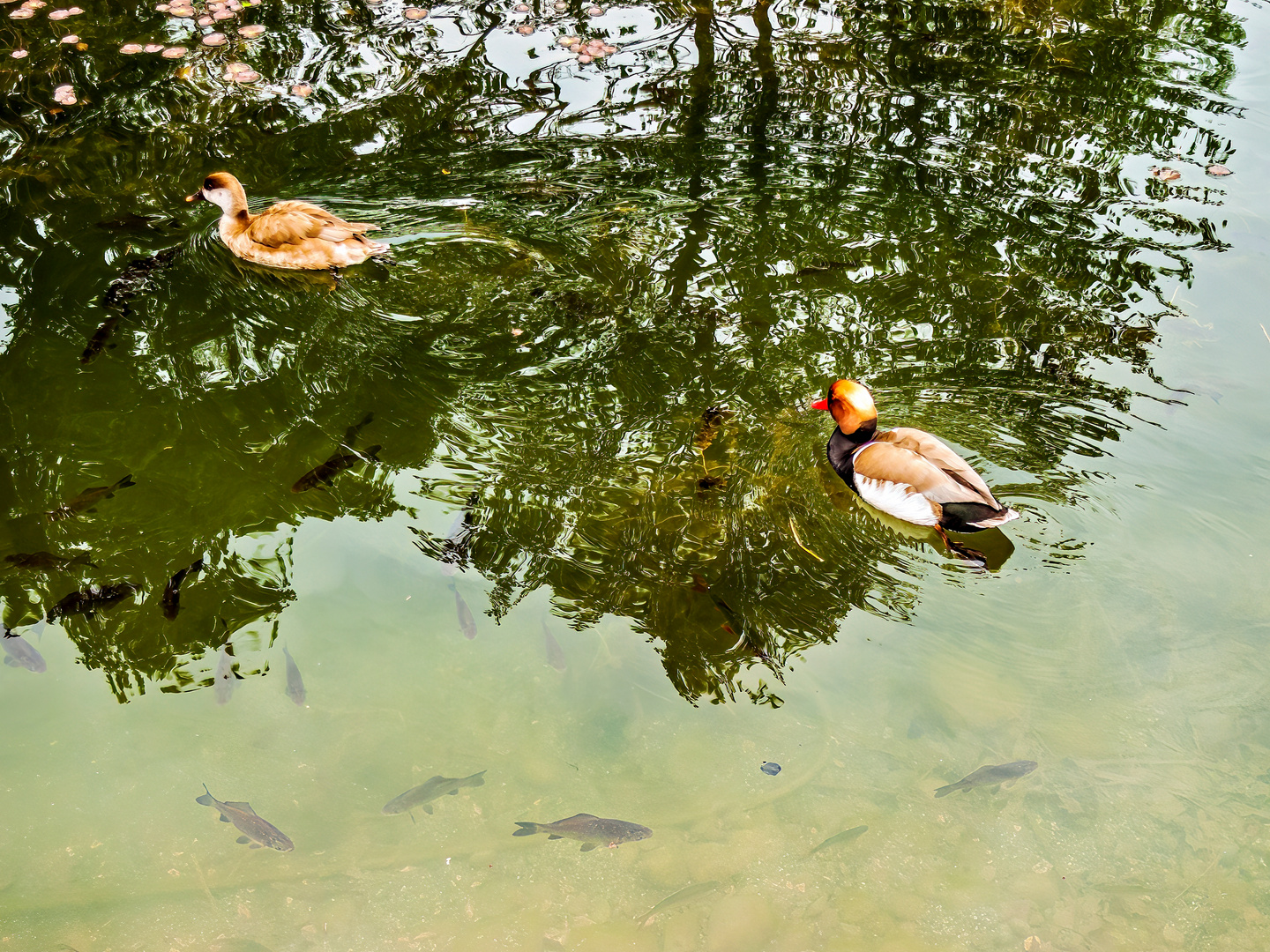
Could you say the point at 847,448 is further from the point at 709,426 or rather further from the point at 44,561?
the point at 44,561

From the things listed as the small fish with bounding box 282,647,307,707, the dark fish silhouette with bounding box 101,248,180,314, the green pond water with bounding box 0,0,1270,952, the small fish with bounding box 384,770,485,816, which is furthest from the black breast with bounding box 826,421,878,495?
the dark fish silhouette with bounding box 101,248,180,314

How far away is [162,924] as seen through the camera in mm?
3365

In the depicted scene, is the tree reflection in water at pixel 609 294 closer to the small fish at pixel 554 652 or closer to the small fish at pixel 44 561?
the small fish at pixel 44 561

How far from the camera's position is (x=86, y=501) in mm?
4680

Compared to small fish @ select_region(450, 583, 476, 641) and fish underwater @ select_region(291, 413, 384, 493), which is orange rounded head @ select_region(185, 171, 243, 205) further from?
small fish @ select_region(450, 583, 476, 641)

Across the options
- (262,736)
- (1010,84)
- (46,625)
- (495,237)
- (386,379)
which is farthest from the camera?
(1010,84)

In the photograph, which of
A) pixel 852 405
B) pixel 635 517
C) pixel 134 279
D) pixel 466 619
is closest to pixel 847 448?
pixel 852 405

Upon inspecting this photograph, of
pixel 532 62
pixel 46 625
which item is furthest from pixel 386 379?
pixel 532 62

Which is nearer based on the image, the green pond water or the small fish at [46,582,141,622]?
the green pond water

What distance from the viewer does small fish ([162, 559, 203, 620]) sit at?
4.28 metres

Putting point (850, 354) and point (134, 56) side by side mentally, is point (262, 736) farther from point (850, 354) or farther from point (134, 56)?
point (134, 56)

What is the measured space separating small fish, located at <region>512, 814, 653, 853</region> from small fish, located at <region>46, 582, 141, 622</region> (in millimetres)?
2242

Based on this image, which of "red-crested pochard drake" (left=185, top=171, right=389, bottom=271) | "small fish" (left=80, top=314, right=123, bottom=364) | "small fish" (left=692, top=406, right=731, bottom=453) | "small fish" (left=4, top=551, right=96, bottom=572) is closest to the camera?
"small fish" (left=4, top=551, right=96, bottom=572)

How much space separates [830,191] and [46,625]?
5.55 meters
